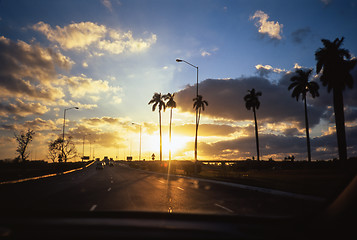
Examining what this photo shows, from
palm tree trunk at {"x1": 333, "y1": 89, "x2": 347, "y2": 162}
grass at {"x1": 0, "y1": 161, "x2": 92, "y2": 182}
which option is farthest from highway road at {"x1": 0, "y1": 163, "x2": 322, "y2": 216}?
palm tree trunk at {"x1": 333, "y1": 89, "x2": 347, "y2": 162}

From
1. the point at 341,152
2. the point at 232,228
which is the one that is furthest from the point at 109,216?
the point at 341,152

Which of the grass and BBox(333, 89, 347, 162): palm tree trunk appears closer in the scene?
the grass

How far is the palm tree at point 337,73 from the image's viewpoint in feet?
121

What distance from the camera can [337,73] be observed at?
4006 centimetres

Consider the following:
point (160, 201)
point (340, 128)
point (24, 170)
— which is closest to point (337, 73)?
point (340, 128)

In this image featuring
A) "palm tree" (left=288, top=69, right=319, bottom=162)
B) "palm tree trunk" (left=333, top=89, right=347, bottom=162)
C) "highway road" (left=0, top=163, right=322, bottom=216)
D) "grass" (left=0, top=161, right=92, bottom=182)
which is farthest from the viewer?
"palm tree" (left=288, top=69, right=319, bottom=162)

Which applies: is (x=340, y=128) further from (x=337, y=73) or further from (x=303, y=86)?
(x=303, y=86)

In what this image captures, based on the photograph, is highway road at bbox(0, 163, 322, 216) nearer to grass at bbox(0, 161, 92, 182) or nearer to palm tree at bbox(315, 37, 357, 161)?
grass at bbox(0, 161, 92, 182)

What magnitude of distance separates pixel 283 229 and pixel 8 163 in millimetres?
105039

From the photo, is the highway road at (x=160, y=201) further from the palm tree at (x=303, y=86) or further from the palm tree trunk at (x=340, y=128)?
the palm tree at (x=303, y=86)

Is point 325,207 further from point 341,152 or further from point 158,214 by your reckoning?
point 341,152

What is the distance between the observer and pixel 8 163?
90.1 m

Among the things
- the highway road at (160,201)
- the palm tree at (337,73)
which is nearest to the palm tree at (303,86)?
the palm tree at (337,73)

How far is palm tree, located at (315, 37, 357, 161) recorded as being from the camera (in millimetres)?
36844
